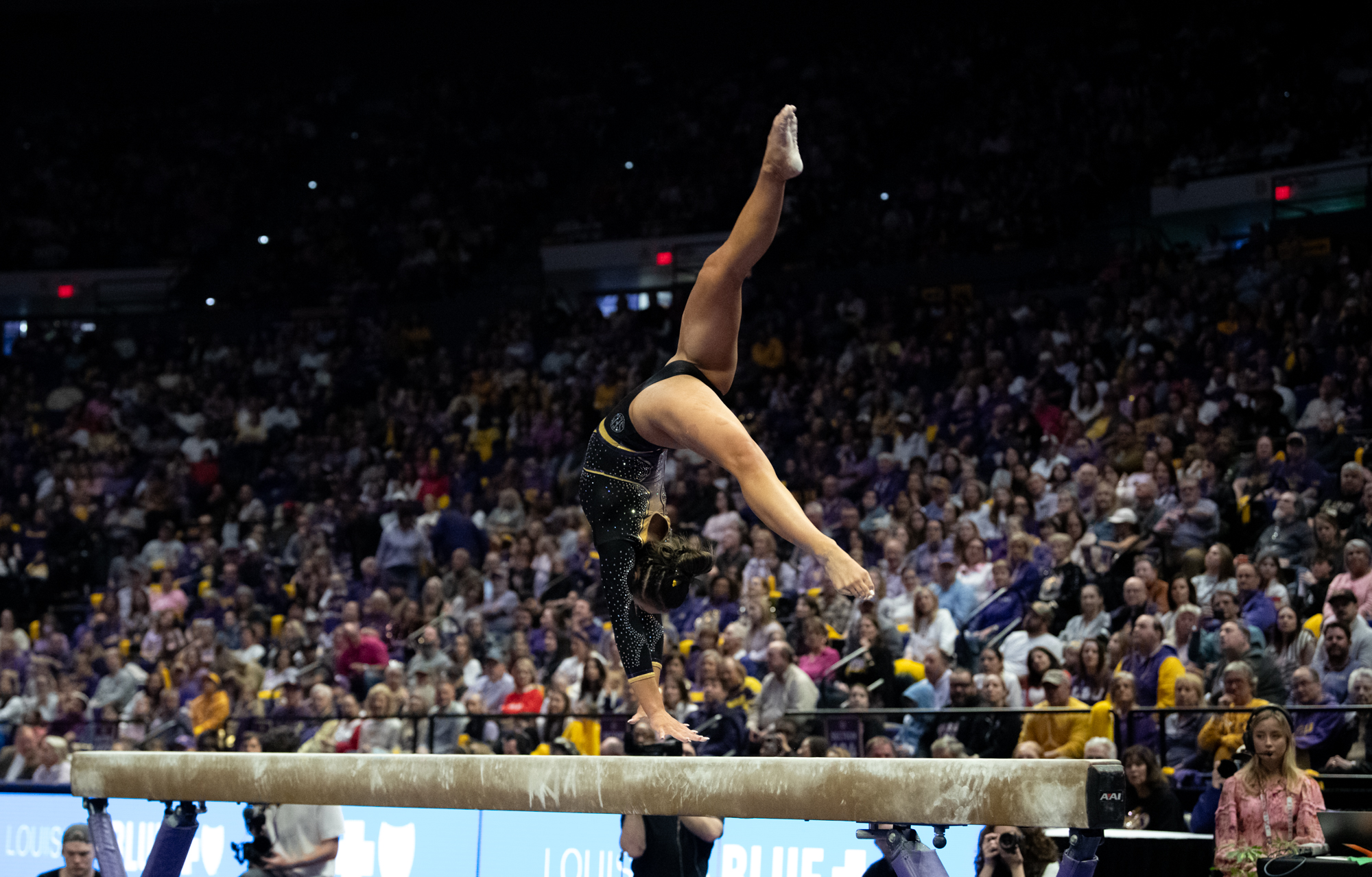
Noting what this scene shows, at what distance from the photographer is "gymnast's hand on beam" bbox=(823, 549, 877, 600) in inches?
149

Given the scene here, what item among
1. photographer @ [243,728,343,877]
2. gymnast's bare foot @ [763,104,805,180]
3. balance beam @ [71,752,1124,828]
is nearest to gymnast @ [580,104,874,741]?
gymnast's bare foot @ [763,104,805,180]

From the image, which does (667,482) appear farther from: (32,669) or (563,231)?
(563,231)

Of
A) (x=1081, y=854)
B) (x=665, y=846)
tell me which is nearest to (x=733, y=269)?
(x=1081, y=854)

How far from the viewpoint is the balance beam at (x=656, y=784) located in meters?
3.79

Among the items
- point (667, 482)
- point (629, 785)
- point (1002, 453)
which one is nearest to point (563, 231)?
point (667, 482)

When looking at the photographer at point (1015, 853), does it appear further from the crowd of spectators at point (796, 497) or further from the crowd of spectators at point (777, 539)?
the crowd of spectators at point (777, 539)

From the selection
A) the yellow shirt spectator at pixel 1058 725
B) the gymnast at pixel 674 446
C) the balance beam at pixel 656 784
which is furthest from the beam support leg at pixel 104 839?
the yellow shirt spectator at pixel 1058 725

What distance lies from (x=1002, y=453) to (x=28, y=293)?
16341 mm

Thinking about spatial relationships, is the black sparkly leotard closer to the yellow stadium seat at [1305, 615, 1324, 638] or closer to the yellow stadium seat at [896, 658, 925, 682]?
the yellow stadium seat at [896, 658, 925, 682]

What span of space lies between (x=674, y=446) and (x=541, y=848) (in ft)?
9.80

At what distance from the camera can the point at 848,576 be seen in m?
3.82

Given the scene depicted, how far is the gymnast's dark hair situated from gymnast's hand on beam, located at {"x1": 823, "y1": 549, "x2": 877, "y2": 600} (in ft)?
1.98

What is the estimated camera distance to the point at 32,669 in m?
12.6

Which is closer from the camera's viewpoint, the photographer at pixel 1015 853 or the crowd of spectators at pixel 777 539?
the photographer at pixel 1015 853
